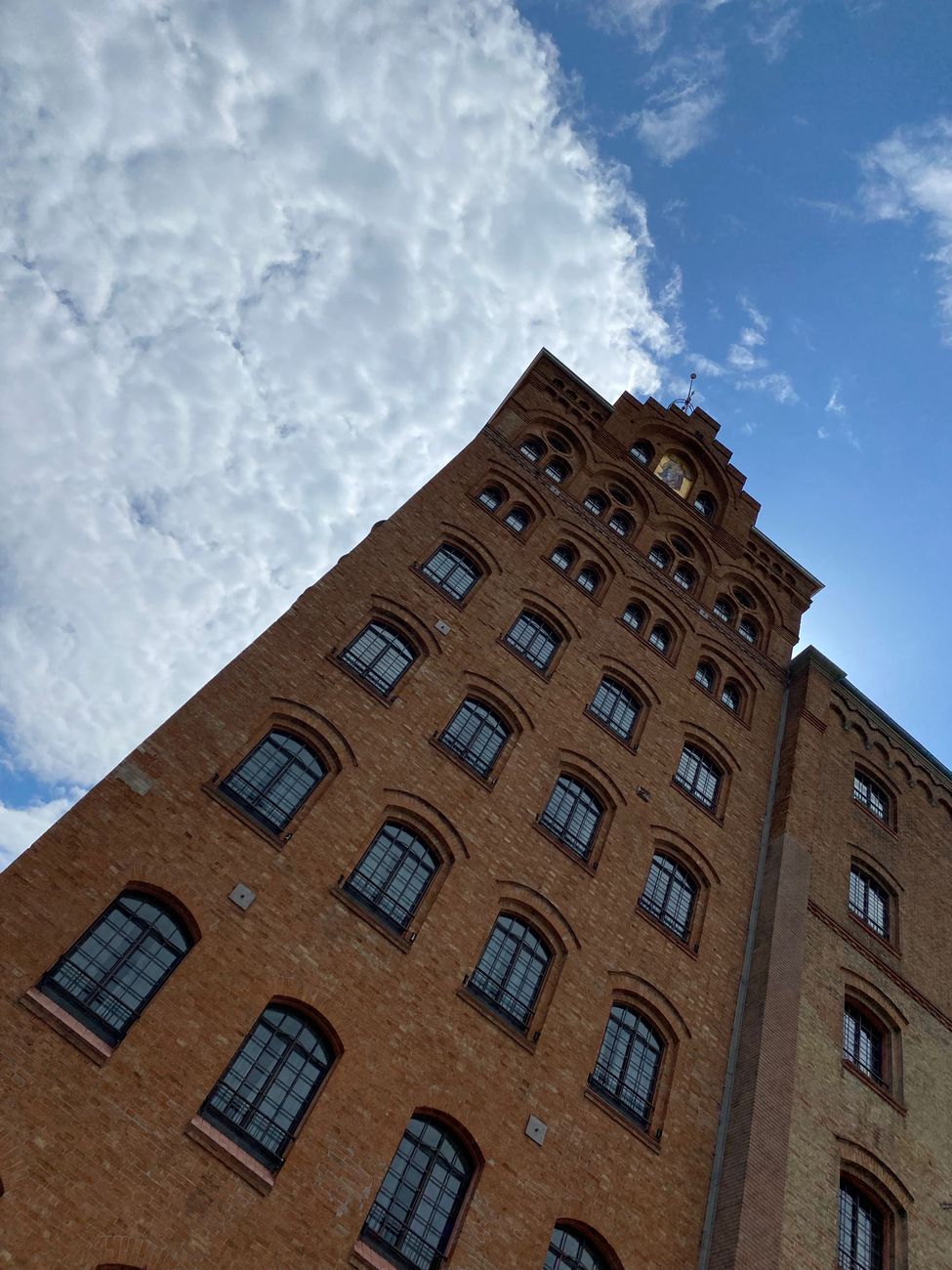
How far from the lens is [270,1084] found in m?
10.4

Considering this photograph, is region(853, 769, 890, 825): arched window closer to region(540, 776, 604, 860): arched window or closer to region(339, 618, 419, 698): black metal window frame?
region(540, 776, 604, 860): arched window

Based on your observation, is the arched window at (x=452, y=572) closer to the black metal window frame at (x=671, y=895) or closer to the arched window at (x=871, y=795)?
the black metal window frame at (x=671, y=895)

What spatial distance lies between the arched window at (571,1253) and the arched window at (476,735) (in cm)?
615

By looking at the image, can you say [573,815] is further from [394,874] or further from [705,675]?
[705,675]

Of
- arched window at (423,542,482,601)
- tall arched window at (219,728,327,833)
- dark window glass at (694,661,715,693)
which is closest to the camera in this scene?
tall arched window at (219,728,327,833)

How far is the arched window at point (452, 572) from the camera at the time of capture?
58.5 feet

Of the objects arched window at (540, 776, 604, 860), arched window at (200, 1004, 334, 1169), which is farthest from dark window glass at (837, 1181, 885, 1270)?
arched window at (200, 1004, 334, 1169)

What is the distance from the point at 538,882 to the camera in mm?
14250

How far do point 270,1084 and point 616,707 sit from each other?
33.3 feet

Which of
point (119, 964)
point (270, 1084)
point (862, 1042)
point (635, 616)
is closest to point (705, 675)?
point (635, 616)

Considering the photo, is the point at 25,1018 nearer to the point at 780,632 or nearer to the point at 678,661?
the point at 678,661

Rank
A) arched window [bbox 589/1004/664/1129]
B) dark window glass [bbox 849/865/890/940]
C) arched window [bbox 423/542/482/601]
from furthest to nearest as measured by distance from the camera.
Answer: dark window glass [bbox 849/865/890/940] → arched window [bbox 423/542/482/601] → arched window [bbox 589/1004/664/1129]

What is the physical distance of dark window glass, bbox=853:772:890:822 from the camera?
21.2m

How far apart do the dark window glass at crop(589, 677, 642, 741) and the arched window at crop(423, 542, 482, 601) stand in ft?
10.4
